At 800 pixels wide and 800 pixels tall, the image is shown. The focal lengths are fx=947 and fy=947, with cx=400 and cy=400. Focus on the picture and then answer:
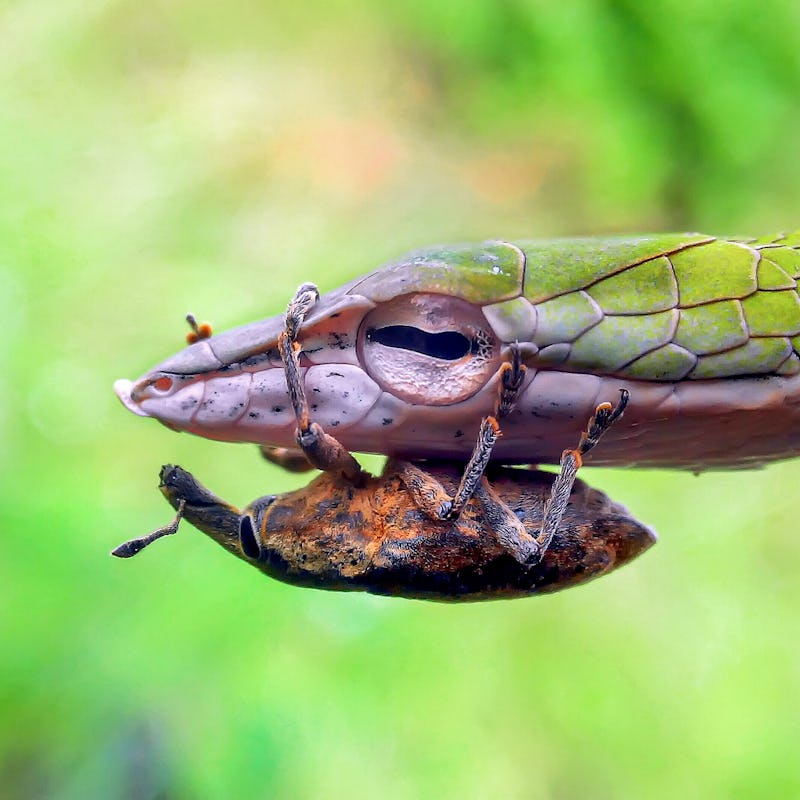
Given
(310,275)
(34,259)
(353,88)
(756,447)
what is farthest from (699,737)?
(353,88)

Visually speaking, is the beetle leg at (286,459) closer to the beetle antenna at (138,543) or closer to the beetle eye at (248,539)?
the beetle eye at (248,539)

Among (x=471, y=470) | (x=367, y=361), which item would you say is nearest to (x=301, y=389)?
(x=367, y=361)

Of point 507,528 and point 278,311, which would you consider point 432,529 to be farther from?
point 278,311

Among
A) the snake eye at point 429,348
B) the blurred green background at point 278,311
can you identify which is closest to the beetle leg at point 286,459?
the snake eye at point 429,348

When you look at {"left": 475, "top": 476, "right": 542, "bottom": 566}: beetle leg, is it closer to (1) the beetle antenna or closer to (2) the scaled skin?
(2) the scaled skin

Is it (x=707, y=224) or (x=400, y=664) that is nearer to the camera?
(x=400, y=664)

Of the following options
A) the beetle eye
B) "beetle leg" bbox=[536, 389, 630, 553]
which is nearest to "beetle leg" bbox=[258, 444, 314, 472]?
the beetle eye

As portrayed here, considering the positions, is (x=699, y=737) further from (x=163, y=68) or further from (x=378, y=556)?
(x=163, y=68)
